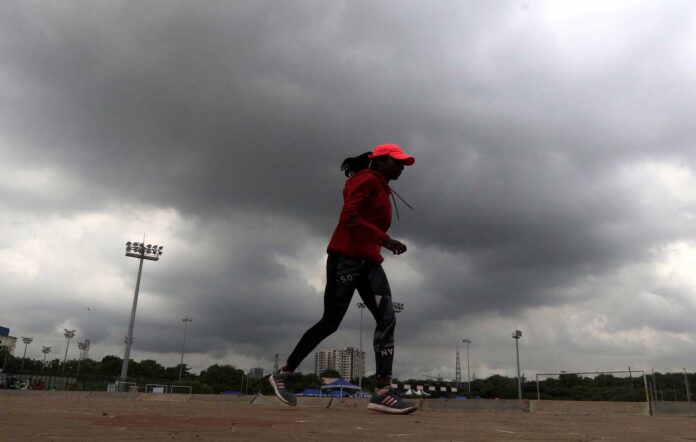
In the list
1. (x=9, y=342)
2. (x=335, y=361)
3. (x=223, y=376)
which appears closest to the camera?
(x=223, y=376)

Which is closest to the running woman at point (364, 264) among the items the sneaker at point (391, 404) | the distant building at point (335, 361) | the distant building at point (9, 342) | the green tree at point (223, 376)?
the sneaker at point (391, 404)

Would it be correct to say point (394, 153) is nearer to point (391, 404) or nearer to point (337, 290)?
point (337, 290)

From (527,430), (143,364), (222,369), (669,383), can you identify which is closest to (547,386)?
(669,383)

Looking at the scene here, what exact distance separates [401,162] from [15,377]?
145 feet

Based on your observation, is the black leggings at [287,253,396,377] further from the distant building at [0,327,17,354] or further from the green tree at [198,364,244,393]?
the distant building at [0,327,17,354]

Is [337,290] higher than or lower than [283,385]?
higher

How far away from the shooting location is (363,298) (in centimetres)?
512

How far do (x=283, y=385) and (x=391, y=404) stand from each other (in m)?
1.23

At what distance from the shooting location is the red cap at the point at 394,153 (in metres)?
5.07

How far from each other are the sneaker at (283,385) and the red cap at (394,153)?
2346 mm

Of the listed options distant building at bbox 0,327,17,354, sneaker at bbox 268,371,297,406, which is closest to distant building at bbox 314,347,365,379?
distant building at bbox 0,327,17,354

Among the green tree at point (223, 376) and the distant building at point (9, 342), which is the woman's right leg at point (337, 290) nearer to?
the green tree at point (223, 376)

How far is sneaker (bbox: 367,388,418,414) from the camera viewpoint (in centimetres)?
436

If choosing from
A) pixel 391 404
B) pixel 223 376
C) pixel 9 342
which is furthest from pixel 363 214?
pixel 9 342
